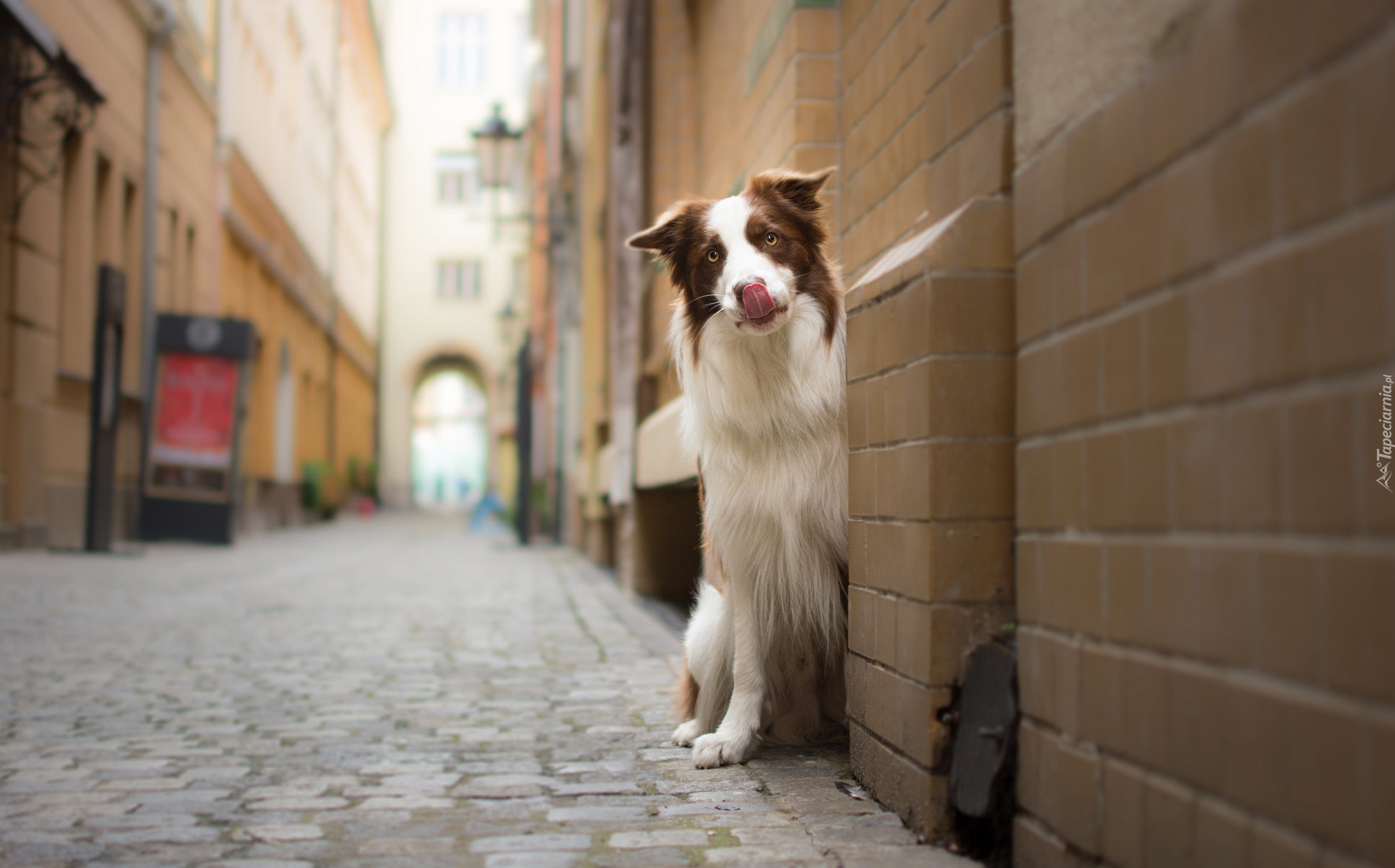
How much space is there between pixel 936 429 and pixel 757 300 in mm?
797

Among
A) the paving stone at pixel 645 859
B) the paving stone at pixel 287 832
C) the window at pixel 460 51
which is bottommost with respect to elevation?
the paving stone at pixel 287 832

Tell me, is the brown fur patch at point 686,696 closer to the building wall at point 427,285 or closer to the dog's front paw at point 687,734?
the dog's front paw at point 687,734

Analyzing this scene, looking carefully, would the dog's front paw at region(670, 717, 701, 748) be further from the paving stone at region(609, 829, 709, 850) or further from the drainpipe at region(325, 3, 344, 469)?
the drainpipe at region(325, 3, 344, 469)

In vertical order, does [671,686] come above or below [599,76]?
below

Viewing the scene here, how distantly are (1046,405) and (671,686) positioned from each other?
9.34 feet

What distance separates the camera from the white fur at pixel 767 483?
9.88ft

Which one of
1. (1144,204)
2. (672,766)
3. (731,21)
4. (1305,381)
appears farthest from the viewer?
(731,21)

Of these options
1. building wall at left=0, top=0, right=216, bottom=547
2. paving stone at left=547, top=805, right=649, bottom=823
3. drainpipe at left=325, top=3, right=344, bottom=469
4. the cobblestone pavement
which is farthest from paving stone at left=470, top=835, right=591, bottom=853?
drainpipe at left=325, top=3, right=344, bottom=469

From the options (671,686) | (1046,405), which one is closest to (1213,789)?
(1046,405)

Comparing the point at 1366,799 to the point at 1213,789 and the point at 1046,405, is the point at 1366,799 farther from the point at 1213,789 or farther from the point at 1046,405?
the point at 1046,405

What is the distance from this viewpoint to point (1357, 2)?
3.94ft

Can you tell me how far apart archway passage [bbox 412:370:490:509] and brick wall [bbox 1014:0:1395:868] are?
1854 inches

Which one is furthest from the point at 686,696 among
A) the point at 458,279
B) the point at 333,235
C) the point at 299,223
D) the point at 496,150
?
the point at 458,279

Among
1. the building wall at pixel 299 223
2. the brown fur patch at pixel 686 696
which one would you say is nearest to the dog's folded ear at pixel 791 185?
the brown fur patch at pixel 686 696
